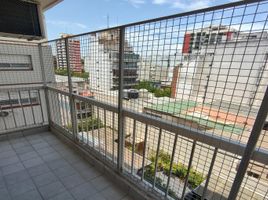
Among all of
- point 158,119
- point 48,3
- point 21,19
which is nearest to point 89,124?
point 158,119

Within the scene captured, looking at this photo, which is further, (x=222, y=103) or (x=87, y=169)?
(x=87, y=169)

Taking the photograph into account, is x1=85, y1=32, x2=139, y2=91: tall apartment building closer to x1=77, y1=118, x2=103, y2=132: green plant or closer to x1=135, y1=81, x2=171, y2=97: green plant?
x1=135, y1=81, x2=171, y2=97: green plant

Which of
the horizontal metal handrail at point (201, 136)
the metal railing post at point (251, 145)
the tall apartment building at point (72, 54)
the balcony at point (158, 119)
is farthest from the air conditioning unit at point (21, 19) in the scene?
the metal railing post at point (251, 145)

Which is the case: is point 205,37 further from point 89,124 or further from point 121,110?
point 89,124

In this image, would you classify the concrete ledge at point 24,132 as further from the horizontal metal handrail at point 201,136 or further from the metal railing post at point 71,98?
the horizontal metal handrail at point 201,136

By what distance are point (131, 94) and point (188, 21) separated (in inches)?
30.2

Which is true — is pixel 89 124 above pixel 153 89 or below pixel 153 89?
below

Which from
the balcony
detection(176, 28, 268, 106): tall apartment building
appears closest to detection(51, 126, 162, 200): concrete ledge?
the balcony

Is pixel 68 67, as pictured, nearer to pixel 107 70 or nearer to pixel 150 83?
pixel 107 70

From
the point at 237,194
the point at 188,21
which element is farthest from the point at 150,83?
the point at 237,194

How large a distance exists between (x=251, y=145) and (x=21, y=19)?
372 cm

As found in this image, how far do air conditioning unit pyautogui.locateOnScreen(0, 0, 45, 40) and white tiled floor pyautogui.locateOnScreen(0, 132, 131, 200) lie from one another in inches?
78.0

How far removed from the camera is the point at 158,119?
1312 mm

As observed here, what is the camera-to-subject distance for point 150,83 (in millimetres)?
1247
